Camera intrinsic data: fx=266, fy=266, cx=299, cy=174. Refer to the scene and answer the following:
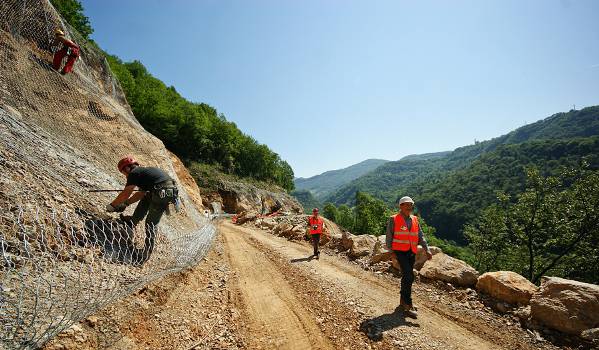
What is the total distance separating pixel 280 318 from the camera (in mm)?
4301

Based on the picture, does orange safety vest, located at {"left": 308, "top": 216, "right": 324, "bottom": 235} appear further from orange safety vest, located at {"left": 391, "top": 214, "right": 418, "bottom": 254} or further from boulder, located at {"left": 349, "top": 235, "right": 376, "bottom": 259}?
orange safety vest, located at {"left": 391, "top": 214, "right": 418, "bottom": 254}

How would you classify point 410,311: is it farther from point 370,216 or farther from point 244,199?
point 370,216

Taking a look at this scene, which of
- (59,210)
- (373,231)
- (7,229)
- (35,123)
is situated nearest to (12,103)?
(35,123)

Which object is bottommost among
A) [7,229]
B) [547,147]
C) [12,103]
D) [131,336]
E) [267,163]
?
[131,336]

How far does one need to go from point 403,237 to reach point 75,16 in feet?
141

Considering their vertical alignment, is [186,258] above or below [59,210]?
below

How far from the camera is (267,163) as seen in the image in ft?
202

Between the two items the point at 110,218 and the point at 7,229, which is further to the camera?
the point at 110,218

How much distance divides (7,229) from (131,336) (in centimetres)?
201

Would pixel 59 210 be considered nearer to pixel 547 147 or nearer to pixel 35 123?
pixel 35 123

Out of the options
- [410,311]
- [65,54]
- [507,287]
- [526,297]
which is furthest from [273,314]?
[65,54]

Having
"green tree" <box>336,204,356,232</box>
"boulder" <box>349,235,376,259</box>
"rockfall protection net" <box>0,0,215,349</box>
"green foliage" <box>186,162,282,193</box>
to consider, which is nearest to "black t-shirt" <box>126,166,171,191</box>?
"rockfall protection net" <box>0,0,215,349</box>

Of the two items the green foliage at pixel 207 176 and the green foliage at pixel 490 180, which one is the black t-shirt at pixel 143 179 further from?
the green foliage at pixel 490 180

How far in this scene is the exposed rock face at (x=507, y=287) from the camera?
16.9 ft
